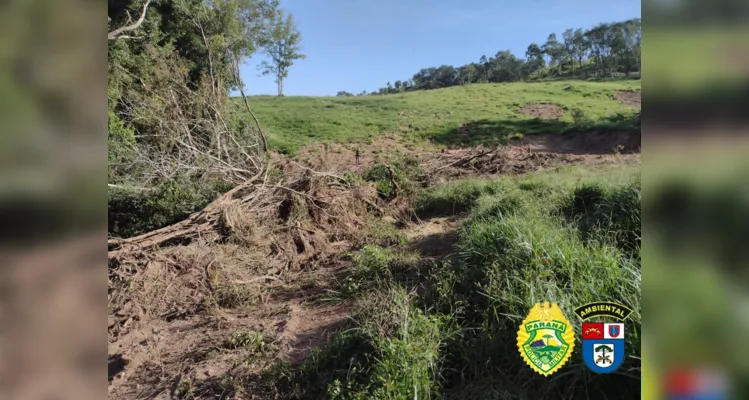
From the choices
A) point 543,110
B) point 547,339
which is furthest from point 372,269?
point 543,110

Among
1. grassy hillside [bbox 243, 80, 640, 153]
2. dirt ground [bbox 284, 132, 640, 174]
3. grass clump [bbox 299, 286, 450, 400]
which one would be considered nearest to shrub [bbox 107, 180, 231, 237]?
dirt ground [bbox 284, 132, 640, 174]

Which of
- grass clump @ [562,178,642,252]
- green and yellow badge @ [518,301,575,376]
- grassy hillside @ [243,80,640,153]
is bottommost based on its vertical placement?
green and yellow badge @ [518,301,575,376]

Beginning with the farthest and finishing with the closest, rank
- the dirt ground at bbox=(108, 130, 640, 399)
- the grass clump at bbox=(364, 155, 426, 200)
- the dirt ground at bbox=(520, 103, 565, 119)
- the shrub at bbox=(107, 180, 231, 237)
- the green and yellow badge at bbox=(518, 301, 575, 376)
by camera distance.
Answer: the dirt ground at bbox=(520, 103, 565, 119) < the grass clump at bbox=(364, 155, 426, 200) < the shrub at bbox=(107, 180, 231, 237) < the dirt ground at bbox=(108, 130, 640, 399) < the green and yellow badge at bbox=(518, 301, 575, 376)

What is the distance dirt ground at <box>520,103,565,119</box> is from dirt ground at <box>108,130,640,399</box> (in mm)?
15006

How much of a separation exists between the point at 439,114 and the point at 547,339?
752 inches

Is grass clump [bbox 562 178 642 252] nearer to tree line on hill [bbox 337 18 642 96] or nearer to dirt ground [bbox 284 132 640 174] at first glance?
tree line on hill [bbox 337 18 642 96]

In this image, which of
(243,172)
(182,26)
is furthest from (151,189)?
(182,26)

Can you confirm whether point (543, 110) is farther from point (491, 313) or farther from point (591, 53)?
point (491, 313)

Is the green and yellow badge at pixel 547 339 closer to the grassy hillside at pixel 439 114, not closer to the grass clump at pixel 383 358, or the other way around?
the grass clump at pixel 383 358

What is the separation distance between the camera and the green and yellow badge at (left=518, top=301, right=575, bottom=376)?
1857 mm

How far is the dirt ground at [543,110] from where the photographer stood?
64.2ft

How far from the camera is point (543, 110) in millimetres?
20625

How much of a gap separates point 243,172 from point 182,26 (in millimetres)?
6034
